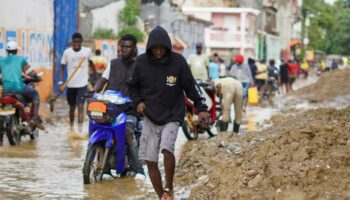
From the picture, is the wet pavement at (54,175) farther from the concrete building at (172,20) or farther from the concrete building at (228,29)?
the concrete building at (228,29)

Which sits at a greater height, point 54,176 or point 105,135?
point 105,135

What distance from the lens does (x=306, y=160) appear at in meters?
8.70

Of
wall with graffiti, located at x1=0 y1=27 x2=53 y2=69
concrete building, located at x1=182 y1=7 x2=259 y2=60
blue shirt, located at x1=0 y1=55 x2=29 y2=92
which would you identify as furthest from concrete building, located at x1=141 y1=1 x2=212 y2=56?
blue shirt, located at x1=0 y1=55 x2=29 y2=92

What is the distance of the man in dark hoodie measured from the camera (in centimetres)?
876

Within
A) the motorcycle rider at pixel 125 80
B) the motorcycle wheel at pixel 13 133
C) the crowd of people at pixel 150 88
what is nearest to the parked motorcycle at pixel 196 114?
the crowd of people at pixel 150 88

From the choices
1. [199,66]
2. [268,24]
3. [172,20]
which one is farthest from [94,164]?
[268,24]

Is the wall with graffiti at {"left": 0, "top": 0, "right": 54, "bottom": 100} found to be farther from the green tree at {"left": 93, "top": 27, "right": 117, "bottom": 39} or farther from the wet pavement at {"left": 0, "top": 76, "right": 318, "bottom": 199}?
the wet pavement at {"left": 0, "top": 76, "right": 318, "bottom": 199}

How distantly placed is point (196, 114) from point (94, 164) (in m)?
6.07

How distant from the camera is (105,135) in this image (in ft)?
35.4

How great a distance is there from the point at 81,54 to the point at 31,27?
351 inches

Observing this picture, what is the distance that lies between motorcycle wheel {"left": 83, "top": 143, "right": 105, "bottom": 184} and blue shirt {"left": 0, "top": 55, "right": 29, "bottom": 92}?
4.11 m

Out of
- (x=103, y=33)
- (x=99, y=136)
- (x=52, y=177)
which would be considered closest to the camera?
(x=99, y=136)

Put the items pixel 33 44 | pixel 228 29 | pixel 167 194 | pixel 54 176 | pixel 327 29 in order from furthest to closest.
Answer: pixel 327 29
pixel 228 29
pixel 33 44
pixel 54 176
pixel 167 194

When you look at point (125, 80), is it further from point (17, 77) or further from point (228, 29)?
point (228, 29)
